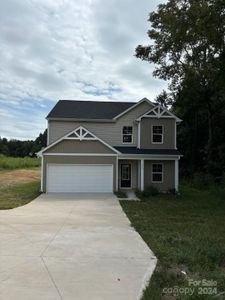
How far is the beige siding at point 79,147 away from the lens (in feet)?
83.4

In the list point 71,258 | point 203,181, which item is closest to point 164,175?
point 203,181

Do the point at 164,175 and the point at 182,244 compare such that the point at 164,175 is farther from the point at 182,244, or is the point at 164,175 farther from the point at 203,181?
the point at 182,244

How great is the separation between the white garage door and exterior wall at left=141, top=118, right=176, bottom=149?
11.5ft

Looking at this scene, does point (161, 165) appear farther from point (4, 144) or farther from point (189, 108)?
point (4, 144)

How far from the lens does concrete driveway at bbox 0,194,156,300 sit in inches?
245

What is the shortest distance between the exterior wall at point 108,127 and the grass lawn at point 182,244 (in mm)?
9912

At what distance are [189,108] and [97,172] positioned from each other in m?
13.0

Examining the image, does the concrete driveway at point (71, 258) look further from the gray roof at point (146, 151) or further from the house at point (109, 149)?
the gray roof at point (146, 151)

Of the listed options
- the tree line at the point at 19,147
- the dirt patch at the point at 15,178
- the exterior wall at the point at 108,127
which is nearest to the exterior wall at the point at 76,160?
the exterior wall at the point at 108,127

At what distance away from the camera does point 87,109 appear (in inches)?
1152

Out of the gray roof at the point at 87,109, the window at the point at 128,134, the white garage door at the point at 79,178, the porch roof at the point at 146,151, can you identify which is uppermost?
the gray roof at the point at 87,109

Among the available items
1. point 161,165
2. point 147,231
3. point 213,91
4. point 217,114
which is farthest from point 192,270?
point 217,114

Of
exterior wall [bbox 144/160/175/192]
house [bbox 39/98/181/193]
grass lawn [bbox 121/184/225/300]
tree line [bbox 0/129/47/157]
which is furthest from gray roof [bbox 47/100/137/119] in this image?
tree line [bbox 0/129/47/157]

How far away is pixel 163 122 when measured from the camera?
2769cm
